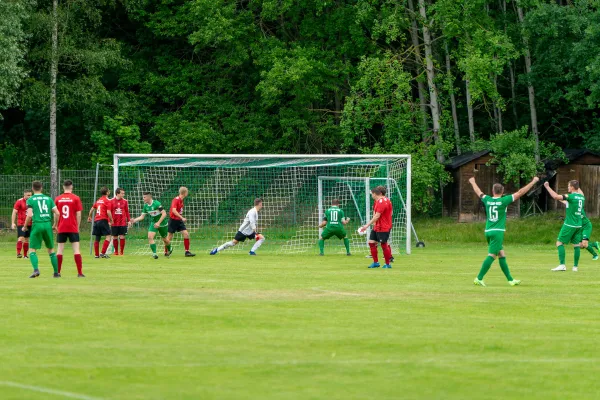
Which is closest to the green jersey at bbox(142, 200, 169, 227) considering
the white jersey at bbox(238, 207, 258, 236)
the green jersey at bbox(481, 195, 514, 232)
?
the white jersey at bbox(238, 207, 258, 236)

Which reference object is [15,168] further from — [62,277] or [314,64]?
[62,277]

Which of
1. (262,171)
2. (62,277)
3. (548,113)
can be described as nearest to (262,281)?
(62,277)

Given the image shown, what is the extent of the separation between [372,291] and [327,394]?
28.1ft

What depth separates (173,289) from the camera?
17391 mm

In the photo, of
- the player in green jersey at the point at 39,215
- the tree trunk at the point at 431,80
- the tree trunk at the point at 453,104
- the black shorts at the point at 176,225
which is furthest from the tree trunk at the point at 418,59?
the player in green jersey at the point at 39,215

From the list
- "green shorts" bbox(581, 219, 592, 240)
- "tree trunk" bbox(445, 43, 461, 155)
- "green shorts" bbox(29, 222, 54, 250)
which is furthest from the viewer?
"tree trunk" bbox(445, 43, 461, 155)

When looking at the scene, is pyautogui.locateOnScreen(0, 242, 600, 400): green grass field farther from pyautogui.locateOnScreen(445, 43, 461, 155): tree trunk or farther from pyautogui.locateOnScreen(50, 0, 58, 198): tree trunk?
pyautogui.locateOnScreen(445, 43, 461, 155): tree trunk

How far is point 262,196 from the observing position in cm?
3606

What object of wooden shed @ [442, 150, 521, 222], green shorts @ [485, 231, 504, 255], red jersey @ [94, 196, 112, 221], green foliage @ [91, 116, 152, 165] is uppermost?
green foliage @ [91, 116, 152, 165]

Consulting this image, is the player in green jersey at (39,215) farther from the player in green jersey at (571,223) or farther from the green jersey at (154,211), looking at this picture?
the player in green jersey at (571,223)

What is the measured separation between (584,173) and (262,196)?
1603cm

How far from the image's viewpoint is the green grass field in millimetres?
9062

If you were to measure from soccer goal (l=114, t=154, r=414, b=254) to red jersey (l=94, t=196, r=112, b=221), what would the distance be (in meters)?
4.74

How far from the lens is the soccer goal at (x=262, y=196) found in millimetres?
33781
